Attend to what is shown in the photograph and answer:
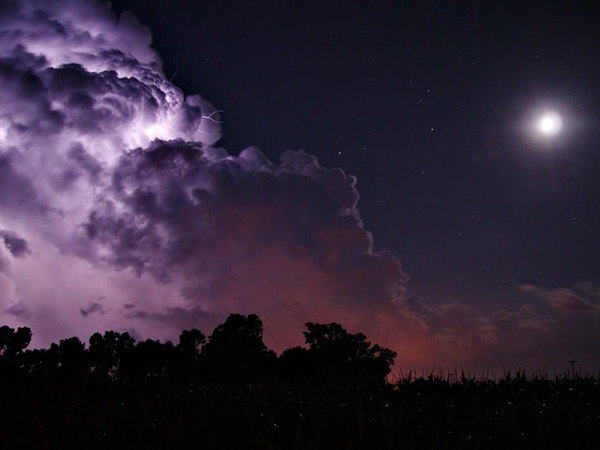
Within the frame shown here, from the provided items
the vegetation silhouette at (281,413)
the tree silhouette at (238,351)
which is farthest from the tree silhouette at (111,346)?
the vegetation silhouette at (281,413)

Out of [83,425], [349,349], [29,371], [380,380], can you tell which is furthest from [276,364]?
[83,425]

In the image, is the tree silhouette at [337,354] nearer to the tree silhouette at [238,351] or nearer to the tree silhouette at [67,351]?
the tree silhouette at [238,351]

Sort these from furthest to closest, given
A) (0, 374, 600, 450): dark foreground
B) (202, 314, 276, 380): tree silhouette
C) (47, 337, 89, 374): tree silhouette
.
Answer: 1. (47, 337, 89, 374): tree silhouette
2. (202, 314, 276, 380): tree silhouette
3. (0, 374, 600, 450): dark foreground

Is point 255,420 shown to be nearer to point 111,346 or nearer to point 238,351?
point 238,351

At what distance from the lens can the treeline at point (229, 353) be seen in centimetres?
5656

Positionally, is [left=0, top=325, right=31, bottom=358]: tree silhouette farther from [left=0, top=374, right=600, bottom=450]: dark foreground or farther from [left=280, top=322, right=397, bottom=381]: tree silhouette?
[left=0, top=374, right=600, bottom=450]: dark foreground

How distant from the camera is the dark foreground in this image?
30.4ft

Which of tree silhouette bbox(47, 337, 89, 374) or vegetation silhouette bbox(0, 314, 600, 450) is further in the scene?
tree silhouette bbox(47, 337, 89, 374)

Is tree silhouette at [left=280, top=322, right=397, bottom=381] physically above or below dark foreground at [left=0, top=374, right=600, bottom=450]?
above

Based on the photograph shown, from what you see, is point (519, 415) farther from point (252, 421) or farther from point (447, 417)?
point (252, 421)

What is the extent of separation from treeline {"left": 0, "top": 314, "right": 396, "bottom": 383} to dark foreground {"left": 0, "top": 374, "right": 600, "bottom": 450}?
4018 cm

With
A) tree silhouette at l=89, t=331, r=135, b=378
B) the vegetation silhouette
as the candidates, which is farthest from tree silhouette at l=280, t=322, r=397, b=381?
the vegetation silhouette

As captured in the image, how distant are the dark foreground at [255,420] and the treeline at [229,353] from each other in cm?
4018

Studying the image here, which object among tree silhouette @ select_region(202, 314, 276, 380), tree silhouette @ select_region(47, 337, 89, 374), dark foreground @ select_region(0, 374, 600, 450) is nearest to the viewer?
dark foreground @ select_region(0, 374, 600, 450)
